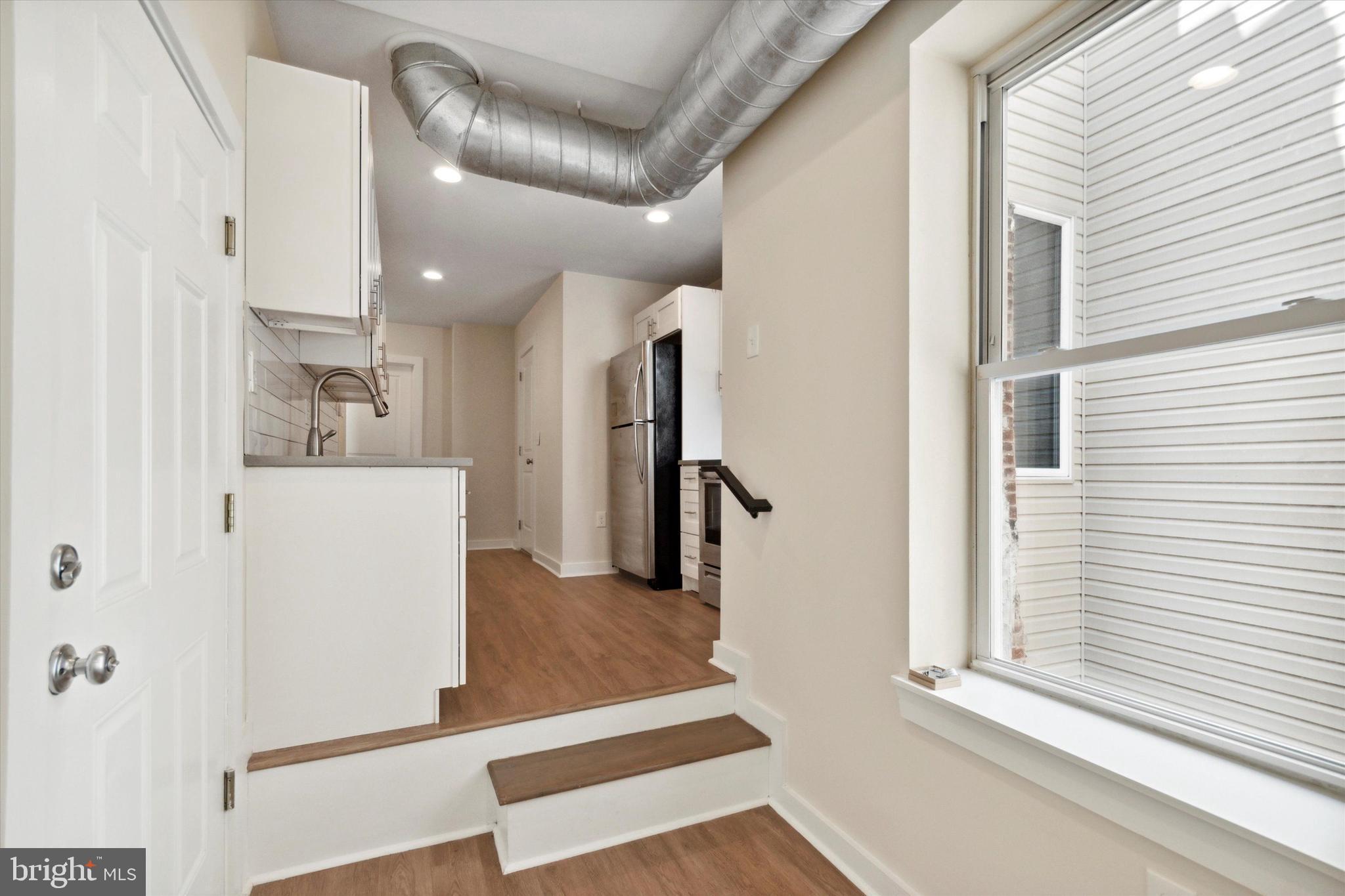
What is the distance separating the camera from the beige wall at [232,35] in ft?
4.56

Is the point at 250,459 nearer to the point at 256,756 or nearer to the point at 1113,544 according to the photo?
the point at 256,756

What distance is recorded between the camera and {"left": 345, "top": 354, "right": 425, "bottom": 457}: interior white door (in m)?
6.42

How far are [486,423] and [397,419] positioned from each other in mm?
917

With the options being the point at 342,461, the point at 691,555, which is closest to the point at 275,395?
the point at 342,461

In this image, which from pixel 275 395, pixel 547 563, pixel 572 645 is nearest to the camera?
pixel 275 395

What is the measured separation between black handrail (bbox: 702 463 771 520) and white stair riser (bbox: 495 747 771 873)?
0.80 meters

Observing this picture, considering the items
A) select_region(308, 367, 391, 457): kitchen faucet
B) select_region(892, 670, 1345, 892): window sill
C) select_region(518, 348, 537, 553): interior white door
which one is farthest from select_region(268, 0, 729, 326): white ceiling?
select_region(892, 670, 1345, 892): window sill

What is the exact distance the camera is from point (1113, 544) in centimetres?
130

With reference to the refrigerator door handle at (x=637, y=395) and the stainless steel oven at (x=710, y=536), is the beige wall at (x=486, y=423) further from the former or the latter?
the stainless steel oven at (x=710, y=536)

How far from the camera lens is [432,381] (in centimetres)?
670

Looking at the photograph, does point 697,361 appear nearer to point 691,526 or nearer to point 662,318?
point 662,318

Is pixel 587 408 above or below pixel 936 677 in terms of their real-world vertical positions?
above

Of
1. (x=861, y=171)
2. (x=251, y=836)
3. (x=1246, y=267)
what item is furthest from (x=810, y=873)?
(x=861, y=171)

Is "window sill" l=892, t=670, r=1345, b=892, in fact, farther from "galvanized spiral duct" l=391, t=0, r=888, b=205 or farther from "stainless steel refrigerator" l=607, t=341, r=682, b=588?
"stainless steel refrigerator" l=607, t=341, r=682, b=588
